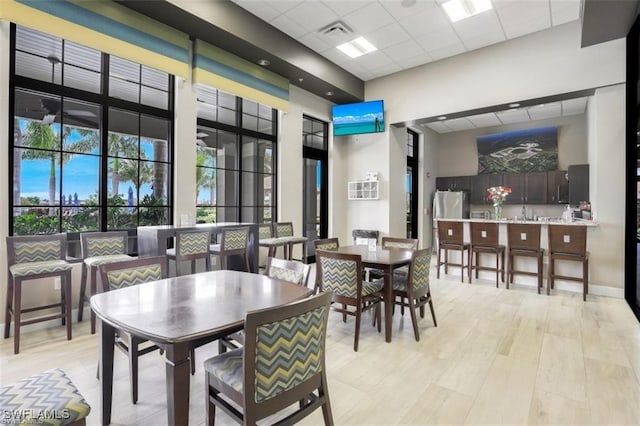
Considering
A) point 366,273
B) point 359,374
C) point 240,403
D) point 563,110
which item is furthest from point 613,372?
point 563,110

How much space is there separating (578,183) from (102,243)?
826cm

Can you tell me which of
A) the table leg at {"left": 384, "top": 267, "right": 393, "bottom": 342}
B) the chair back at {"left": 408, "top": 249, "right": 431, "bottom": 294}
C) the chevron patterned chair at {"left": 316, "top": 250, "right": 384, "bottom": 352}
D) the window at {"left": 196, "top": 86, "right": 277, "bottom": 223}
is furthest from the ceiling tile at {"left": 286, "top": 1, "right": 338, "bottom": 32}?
the table leg at {"left": 384, "top": 267, "right": 393, "bottom": 342}

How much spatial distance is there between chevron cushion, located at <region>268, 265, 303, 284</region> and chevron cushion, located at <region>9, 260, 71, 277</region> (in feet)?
6.89

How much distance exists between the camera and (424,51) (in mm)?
5453

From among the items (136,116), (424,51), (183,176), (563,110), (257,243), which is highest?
(424,51)

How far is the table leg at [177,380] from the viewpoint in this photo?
1.33 m

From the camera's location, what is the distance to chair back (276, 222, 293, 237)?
215 inches

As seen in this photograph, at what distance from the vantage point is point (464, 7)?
4.30 meters

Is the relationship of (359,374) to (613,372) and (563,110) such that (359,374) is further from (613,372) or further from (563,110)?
(563,110)

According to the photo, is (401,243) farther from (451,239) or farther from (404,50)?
(404,50)

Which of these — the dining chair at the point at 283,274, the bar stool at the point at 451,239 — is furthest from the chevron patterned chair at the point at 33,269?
the bar stool at the point at 451,239

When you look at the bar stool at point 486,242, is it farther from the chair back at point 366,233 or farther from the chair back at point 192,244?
the chair back at point 192,244

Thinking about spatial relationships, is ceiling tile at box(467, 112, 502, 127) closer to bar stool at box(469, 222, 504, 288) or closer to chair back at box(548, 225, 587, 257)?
bar stool at box(469, 222, 504, 288)

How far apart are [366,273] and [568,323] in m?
2.27
